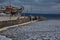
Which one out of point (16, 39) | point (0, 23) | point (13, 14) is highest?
point (16, 39)

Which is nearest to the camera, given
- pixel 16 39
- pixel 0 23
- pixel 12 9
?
pixel 16 39

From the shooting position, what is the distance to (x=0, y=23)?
34906 millimetres

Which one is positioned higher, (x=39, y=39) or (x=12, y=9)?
(x=39, y=39)

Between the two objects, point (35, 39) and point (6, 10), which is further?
point (6, 10)

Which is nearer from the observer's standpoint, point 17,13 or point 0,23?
point 0,23

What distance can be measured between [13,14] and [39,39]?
6213 centimetres

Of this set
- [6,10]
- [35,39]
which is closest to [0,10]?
[6,10]

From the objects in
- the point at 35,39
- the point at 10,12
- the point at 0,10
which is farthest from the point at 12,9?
the point at 35,39

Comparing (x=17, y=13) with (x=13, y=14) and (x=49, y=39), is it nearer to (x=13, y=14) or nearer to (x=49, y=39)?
(x=13, y=14)

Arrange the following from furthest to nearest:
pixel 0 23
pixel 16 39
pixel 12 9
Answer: pixel 12 9, pixel 0 23, pixel 16 39

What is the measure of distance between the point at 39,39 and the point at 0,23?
1581 cm

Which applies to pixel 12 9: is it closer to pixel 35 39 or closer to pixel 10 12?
pixel 10 12

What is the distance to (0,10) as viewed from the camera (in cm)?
8625

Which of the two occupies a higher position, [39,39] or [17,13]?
[39,39]
